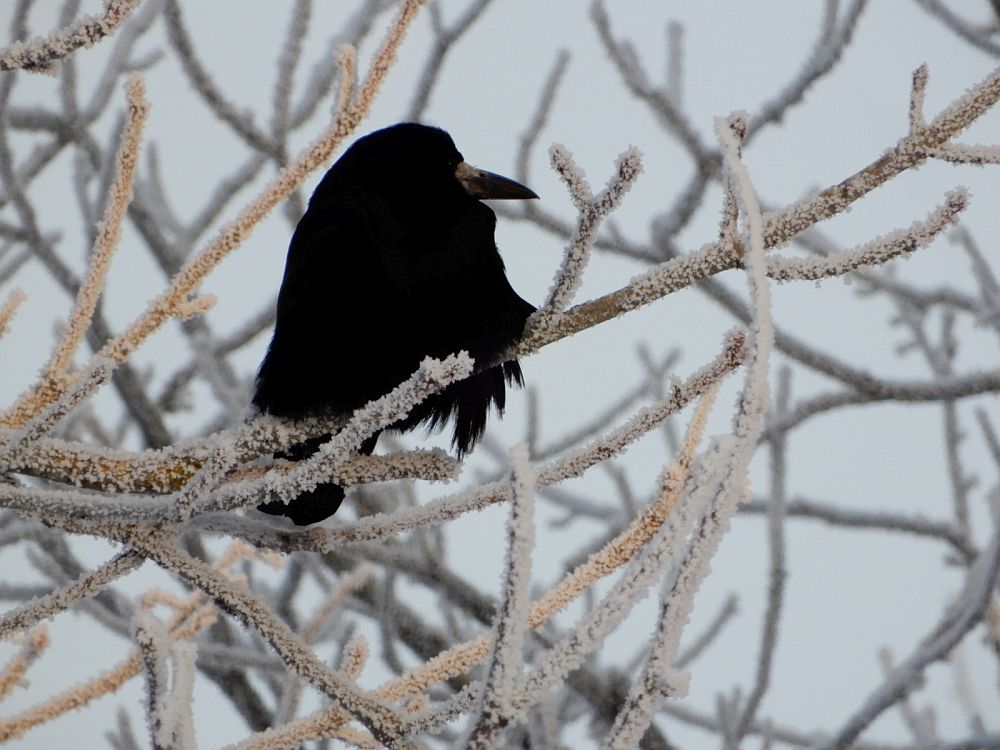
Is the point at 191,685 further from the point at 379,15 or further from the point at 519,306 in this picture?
the point at 379,15

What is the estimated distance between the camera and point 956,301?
13.5 feet

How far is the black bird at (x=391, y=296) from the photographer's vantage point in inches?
87.6

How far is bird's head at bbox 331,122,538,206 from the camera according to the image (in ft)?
8.97

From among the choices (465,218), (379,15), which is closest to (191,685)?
(465,218)

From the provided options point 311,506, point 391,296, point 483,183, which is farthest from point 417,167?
point 311,506

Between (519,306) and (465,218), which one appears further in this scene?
(465,218)

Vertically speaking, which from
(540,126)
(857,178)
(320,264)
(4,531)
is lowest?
(857,178)

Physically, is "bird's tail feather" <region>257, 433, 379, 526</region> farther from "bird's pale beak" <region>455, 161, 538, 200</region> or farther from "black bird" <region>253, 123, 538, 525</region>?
"bird's pale beak" <region>455, 161, 538, 200</region>

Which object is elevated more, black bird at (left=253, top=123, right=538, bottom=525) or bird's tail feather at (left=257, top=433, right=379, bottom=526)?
black bird at (left=253, top=123, right=538, bottom=525)

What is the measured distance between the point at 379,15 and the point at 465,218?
90 cm

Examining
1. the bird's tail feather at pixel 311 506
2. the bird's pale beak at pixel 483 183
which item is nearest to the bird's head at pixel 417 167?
the bird's pale beak at pixel 483 183

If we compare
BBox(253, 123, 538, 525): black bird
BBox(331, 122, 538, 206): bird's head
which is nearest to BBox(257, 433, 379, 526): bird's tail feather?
BBox(253, 123, 538, 525): black bird

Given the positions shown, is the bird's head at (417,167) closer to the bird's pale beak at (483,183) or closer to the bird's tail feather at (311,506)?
the bird's pale beak at (483,183)

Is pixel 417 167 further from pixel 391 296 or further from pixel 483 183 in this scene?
pixel 391 296
